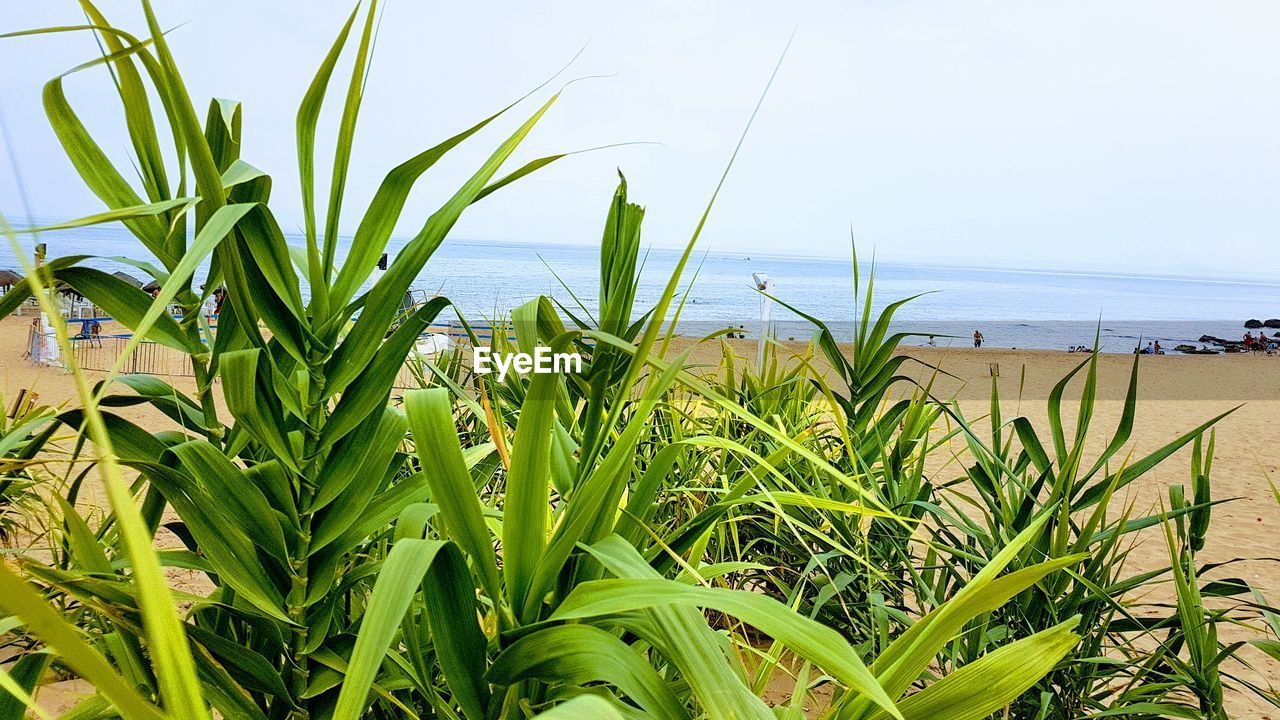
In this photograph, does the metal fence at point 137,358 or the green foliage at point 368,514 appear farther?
the metal fence at point 137,358

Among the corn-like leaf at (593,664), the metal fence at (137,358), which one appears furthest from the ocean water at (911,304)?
the corn-like leaf at (593,664)

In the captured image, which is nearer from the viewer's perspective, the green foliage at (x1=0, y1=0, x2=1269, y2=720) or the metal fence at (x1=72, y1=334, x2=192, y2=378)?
the green foliage at (x1=0, y1=0, x2=1269, y2=720)

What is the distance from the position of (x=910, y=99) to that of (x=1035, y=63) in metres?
9.52

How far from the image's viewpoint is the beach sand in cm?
361

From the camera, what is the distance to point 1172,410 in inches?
344

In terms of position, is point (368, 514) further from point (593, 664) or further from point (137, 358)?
point (137, 358)

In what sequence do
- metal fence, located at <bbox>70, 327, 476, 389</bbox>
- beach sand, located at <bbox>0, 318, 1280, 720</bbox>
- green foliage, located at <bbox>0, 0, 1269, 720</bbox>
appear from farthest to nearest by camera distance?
metal fence, located at <bbox>70, 327, 476, 389</bbox> < beach sand, located at <bbox>0, 318, 1280, 720</bbox> < green foliage, located at <bbox>0, 0, 1269, 720</bbox>

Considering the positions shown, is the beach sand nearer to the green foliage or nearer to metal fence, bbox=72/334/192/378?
metal fence, bbox=72/334/192/378

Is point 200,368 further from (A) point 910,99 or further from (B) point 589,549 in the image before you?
(A) point 910,99

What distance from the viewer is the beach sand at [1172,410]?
11.8 ft

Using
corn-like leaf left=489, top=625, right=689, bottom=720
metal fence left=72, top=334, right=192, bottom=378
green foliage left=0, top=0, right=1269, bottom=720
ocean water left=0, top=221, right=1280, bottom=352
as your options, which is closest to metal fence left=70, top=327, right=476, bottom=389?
metal fence left=72, top=334, right=192, bottom=378

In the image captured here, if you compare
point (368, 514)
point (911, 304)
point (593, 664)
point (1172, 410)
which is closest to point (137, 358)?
point (368, 514)

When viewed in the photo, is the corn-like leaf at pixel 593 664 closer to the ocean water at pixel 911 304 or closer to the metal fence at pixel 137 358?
the metal fence at pixel 137 358

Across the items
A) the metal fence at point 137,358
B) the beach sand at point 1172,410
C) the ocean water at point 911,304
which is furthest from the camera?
the ocean water at point 911,304
